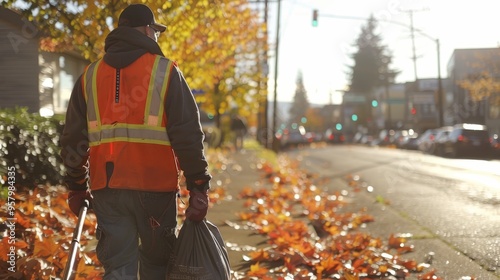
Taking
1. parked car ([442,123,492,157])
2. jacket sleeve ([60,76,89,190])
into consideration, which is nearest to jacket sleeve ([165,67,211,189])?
jacket sleeve ([60,76,89,190])

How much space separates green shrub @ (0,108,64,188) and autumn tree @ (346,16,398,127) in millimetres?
99728

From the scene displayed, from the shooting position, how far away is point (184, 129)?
326cm

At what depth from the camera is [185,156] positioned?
3279 millimetres

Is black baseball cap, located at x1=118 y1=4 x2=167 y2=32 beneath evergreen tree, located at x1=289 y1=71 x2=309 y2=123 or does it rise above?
beneath

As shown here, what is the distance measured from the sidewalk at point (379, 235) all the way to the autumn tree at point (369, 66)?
94720 millimetres

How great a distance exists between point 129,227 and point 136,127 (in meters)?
0.53

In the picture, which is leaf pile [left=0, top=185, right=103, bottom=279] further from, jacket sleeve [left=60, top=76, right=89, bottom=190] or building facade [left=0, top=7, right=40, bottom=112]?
building facade [left=0, top=7, right=40, bottom=112]

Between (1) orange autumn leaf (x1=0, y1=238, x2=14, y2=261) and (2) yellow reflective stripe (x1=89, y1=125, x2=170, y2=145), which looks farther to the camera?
(1) orange autumn leaf (x1=0, y1=238, x2=14, y2=261)

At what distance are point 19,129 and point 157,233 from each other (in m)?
4.21

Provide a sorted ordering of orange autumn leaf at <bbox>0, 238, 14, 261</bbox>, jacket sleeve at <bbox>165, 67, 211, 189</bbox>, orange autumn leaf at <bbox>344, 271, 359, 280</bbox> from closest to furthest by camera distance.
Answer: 1. jacket sleeve at <bbox>165, 67, 211, 189</bbox>
2. orange autumn leaf at <bbox>0, 238, 14, 261</bbox>
3. orange autumn leaf at <bbox>344, 271, 359, 280</bbox>

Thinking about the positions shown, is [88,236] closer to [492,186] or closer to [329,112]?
[492,186]

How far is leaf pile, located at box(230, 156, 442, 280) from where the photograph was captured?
5.62 meters

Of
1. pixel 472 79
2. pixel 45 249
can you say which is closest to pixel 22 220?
pixel 45 249

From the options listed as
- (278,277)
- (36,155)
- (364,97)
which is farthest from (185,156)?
(364,97)
